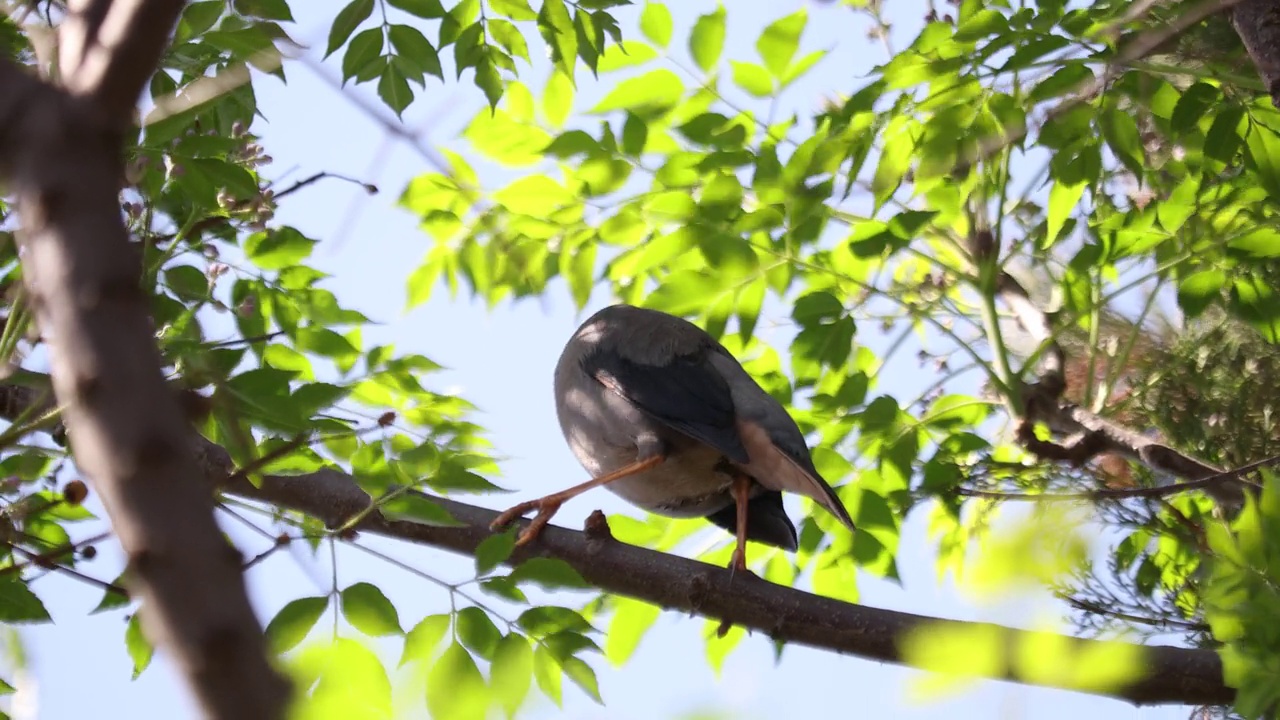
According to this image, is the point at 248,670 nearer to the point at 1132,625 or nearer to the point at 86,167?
the point at 86,167

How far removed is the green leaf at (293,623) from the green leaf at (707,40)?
2009 mm

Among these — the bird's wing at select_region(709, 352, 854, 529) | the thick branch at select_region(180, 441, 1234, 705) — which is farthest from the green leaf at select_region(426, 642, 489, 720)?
the bird's wing at select_region(709, 352, 854, 529)

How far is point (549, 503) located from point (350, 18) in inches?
49.1

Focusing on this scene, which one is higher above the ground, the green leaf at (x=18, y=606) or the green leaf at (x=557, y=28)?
the green leaf at (x=557, y=28)

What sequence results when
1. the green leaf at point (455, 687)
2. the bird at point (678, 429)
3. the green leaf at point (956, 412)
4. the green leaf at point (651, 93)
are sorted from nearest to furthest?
the green leaf at point (455, 687) → the bird at point (678, 429) → the green leaf at point (956, 412) → the green leaf at point (651, 93)

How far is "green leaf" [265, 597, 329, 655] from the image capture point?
2139 mm

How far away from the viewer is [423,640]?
213 centimetres

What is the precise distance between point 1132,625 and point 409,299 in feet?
7.54

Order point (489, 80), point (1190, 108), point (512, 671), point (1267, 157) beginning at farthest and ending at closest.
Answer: point (489, 80) < point (1267, 157) < point (1190, 108) < point (512, 671)

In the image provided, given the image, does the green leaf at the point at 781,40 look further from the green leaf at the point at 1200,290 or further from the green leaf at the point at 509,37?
the green leaf at the point at 1200,290

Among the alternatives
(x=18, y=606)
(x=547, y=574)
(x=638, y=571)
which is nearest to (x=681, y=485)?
(x=638, y=571)

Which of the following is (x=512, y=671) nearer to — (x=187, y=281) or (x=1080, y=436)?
(x=187, y=281)

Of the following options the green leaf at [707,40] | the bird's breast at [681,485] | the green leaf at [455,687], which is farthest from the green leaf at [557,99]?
the green leaf at [455,687]

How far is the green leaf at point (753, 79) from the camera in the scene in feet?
11.4
